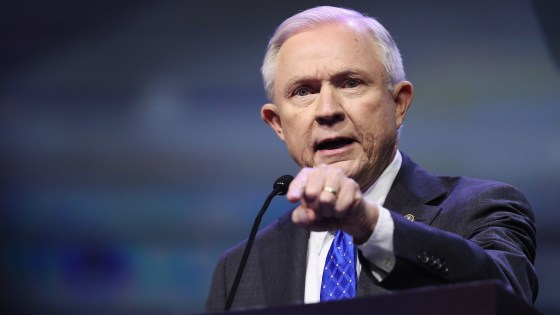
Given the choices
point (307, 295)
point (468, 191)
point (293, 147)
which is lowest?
point (307, 295)

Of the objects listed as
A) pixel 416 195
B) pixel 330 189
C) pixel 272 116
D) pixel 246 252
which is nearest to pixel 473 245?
→ pixel 330 189

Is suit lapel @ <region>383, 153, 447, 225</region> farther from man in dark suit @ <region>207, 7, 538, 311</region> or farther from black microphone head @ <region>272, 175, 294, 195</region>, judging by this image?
black microphone head @ <region>272, 175, 294, 195</region>

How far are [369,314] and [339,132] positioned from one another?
1.16 meters

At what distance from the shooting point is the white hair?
248 cm

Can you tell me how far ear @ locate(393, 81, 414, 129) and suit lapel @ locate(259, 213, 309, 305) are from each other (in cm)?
45

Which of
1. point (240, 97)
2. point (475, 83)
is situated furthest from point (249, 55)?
point (475, 83)

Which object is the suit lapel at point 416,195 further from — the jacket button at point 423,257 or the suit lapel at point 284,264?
the jacket button at point 423,257

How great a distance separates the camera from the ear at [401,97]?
2.53 metres

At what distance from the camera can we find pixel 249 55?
10.8ft

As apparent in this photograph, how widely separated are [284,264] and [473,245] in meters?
0.86

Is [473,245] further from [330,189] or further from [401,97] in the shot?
[401,97]

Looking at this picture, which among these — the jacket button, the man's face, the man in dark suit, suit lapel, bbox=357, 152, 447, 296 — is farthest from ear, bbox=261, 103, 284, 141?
the jacket button

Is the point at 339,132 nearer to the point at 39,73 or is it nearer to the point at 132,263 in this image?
the point at 132,263

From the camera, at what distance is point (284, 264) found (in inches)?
96.4
